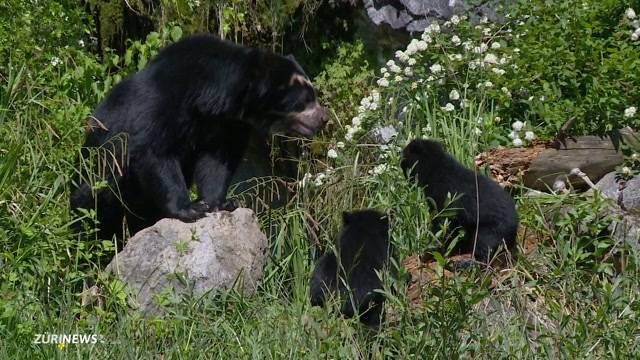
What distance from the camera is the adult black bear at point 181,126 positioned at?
294 inches

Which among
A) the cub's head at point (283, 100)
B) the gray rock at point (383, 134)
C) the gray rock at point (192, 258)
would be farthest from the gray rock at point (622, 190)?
the gray rock at point (192, 258)

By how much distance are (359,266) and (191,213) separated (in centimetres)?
140

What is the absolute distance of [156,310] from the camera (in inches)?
267

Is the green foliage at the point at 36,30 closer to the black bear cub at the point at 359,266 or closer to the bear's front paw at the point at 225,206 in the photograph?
the bear's front paw at the point at 225,206

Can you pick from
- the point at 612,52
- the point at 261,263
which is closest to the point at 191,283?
the point at 261,263

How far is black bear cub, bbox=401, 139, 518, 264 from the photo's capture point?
757 centimetres

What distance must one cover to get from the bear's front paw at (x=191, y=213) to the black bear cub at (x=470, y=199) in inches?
57.6

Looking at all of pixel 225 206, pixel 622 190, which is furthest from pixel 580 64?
pixel 225 206

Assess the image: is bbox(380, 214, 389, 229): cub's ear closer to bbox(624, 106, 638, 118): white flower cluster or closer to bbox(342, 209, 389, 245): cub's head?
bbox(342, 209, 389, 245): cub's head

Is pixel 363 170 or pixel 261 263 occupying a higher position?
pixel 363 170

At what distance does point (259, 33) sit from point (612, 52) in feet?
11.5

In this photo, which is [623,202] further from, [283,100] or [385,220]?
[283,100]

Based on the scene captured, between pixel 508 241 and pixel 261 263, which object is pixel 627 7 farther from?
pixel 261 263

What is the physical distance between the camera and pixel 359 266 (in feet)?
21.8
